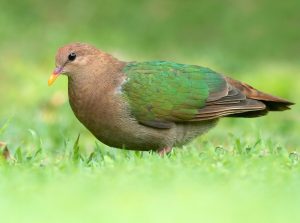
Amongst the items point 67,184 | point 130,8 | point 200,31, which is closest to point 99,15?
point 130,8

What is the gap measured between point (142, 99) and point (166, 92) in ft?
0.83

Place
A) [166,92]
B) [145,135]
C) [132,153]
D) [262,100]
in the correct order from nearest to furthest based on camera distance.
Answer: [132,153], [145,135], [166,92], [262,100]

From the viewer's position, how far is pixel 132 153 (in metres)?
8.29

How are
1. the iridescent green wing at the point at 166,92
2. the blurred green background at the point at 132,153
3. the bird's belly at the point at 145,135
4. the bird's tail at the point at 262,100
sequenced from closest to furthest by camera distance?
the blurred green background at the point at 132,153
the bird's belly at the point at 145,135
the iridescent green wing at the point at 166,92
the bird's tail at the point at 262,100

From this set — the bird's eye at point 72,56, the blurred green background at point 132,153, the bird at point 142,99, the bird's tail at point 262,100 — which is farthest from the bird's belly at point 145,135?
the bird's eye at point 72,56

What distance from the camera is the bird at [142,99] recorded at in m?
8.28

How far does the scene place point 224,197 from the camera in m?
5.91

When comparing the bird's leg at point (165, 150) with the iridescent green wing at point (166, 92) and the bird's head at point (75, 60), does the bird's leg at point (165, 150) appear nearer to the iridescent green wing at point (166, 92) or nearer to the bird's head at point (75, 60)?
the iridescent green wing at point (166, 92)

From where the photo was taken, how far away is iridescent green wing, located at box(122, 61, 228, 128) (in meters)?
8.42

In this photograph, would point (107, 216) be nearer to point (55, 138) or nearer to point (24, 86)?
point (55, 138)

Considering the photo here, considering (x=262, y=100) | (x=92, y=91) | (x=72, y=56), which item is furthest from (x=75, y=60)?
(x=262, y=100)

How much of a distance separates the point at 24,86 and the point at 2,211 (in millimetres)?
9942

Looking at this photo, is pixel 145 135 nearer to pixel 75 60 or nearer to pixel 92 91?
pixel 92 91

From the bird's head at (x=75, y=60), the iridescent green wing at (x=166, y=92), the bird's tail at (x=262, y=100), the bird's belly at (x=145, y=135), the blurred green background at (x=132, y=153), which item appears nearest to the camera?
the blurred green background at (x=132, y=153)
